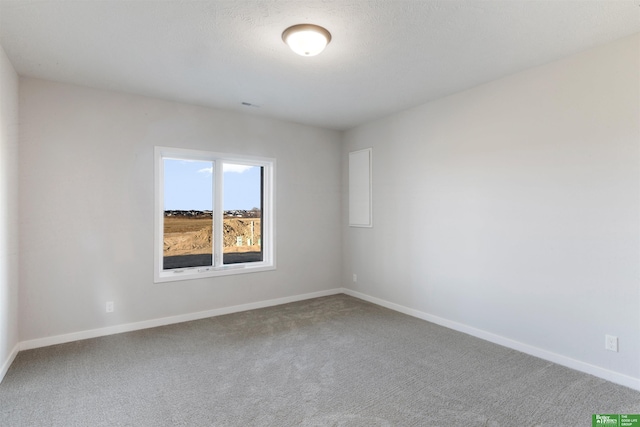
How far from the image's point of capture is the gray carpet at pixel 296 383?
2.07m

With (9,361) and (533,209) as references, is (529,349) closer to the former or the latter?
(533,209)

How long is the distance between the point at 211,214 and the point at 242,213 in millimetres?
443

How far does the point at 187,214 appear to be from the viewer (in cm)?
415

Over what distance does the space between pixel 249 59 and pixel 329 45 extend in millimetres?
731

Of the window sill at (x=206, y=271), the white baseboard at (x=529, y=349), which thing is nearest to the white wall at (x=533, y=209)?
the white baseboard at (x=529, y=349)

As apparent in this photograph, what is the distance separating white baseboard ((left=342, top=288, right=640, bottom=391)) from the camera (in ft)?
8.11

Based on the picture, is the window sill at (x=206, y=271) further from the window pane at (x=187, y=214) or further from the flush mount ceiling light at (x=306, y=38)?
the flush mount ceiling light at (x=306, y=38)

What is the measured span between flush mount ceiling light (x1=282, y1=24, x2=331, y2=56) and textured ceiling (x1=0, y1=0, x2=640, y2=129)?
2.1 inches

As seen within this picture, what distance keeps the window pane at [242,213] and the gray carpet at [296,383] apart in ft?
4.09

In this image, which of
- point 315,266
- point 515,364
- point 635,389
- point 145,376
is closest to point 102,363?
point 145,376

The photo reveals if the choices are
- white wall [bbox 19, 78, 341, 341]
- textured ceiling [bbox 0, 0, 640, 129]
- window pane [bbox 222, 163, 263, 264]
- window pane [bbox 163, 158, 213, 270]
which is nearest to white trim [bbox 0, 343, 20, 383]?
white wall [bbox 19, 78, 341, 341]

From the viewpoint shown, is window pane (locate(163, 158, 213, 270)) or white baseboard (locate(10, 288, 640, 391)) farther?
window pane (locate(163, 158, 213, 270))

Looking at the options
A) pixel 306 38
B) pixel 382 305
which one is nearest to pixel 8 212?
pixel 306 38

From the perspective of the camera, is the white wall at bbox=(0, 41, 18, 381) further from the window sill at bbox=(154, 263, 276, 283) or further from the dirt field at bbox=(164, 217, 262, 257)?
the dirt field at bbox=(164, 217, 262, 257)
